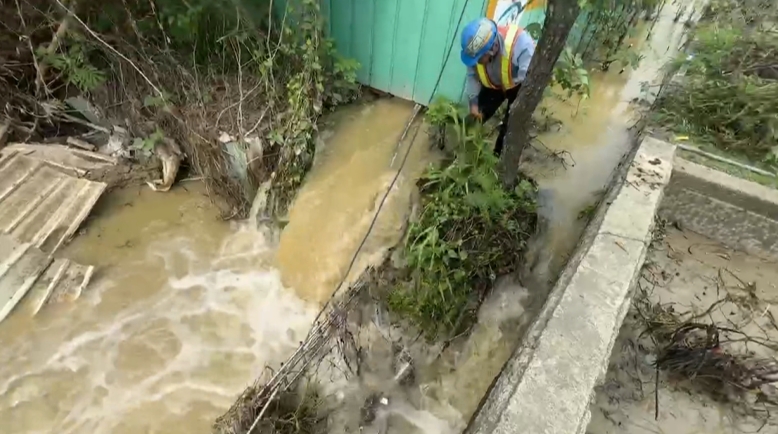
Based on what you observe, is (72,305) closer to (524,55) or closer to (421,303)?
(421,303)

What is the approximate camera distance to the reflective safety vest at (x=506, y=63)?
4.72 meters

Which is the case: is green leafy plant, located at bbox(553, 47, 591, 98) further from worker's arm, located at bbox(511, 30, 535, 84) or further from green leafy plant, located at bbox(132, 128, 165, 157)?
green leafy plant, located at bbox(132, 128, 165, 157)

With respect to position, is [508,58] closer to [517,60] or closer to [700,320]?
[517,60]

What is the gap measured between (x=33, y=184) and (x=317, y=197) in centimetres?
274

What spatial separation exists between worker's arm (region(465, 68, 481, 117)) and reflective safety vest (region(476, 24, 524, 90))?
132 millimetres

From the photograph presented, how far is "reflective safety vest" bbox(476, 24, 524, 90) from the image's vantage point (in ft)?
15.5

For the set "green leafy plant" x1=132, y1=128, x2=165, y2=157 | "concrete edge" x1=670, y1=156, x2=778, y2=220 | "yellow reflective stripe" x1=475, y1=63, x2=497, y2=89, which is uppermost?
"yellow reflective stripe" x1=475, y1=63, x2=497, y2=89

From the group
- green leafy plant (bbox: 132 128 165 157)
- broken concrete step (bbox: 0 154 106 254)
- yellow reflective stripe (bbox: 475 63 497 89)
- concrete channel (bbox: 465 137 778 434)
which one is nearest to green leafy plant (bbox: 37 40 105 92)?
green leafy plant (bbox: 132 128 165 157)

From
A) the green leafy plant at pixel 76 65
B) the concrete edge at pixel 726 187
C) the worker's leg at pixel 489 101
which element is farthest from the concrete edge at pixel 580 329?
the green leafy plant at pixel 76 65

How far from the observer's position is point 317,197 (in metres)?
5.24

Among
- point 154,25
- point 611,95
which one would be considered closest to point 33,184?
point 154,25

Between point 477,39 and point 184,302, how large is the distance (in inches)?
139

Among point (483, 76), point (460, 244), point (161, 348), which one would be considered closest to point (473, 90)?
point (483, 76)

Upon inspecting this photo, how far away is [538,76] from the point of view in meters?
3.90
